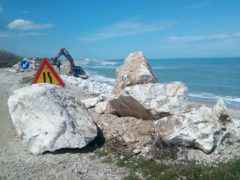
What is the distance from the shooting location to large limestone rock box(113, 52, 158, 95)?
720 centimetres

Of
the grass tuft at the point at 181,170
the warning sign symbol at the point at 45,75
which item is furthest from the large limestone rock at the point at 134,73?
the grass tuft at the point at 181,170

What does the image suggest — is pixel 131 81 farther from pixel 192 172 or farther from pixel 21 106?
pixel 192 172

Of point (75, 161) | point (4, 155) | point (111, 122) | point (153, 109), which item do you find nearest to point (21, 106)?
point (4, 155)

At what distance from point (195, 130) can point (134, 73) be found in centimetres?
281

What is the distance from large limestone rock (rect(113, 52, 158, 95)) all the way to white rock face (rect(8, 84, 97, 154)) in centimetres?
197

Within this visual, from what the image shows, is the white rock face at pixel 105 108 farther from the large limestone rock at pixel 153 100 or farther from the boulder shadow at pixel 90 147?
the boulder shadow at pixel 90 147

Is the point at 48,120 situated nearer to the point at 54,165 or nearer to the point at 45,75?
the point at 54,165

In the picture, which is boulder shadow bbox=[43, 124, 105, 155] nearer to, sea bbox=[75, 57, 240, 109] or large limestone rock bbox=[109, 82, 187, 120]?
large limestone rock bbox=[109, 82, 187, 120]

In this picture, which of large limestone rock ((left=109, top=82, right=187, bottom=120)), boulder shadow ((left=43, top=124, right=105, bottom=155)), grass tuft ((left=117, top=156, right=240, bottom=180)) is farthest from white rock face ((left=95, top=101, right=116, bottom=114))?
grass tuft ((left=117, top=156, right=240, bottom=180))

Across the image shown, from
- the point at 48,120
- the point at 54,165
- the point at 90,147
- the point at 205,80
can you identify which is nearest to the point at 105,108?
the point at 90,147

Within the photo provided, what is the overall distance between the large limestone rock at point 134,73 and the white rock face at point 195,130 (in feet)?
6.38

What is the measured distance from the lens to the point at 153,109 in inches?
239

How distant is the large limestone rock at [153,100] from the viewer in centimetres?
606

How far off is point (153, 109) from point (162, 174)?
2037mm
